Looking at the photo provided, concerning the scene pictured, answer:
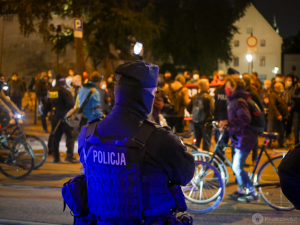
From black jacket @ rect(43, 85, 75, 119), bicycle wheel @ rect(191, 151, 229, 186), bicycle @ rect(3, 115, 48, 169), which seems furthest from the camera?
black jacket @ rect(43, 85, 75, 119)

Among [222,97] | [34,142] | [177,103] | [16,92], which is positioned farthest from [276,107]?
[16,92]

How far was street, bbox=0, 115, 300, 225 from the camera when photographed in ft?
16.5

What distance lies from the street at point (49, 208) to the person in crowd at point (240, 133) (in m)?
0.25

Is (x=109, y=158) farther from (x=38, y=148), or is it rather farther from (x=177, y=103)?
(x=177, y=103)

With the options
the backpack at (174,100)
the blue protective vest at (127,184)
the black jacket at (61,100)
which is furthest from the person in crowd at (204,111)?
the blue protective vest at (127,184)

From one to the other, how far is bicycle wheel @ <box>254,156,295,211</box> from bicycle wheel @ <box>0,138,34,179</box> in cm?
432

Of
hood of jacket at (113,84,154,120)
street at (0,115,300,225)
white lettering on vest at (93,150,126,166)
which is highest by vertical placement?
hood of jacket at (113,84,154,120)

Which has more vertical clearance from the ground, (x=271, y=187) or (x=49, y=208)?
(x=271, y=187)

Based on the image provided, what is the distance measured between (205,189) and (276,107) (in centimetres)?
647

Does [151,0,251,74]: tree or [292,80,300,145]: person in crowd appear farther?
[151,0,251,74]: tree

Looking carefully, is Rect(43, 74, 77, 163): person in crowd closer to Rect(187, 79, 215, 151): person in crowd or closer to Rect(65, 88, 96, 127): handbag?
Rect(65, 88, 96, 127): handbag

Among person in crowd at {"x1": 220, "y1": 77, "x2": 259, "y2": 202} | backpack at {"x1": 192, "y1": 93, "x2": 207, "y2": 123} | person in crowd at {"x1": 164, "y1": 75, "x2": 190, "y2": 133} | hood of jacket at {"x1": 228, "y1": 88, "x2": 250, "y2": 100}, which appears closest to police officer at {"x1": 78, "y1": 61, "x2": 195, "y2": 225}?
person in crowd at {"x1": 220, "y1": 77, "x2": 259, "y2": 202}

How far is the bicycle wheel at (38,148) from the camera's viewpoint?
782 cm

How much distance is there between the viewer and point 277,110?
11.1 metres
